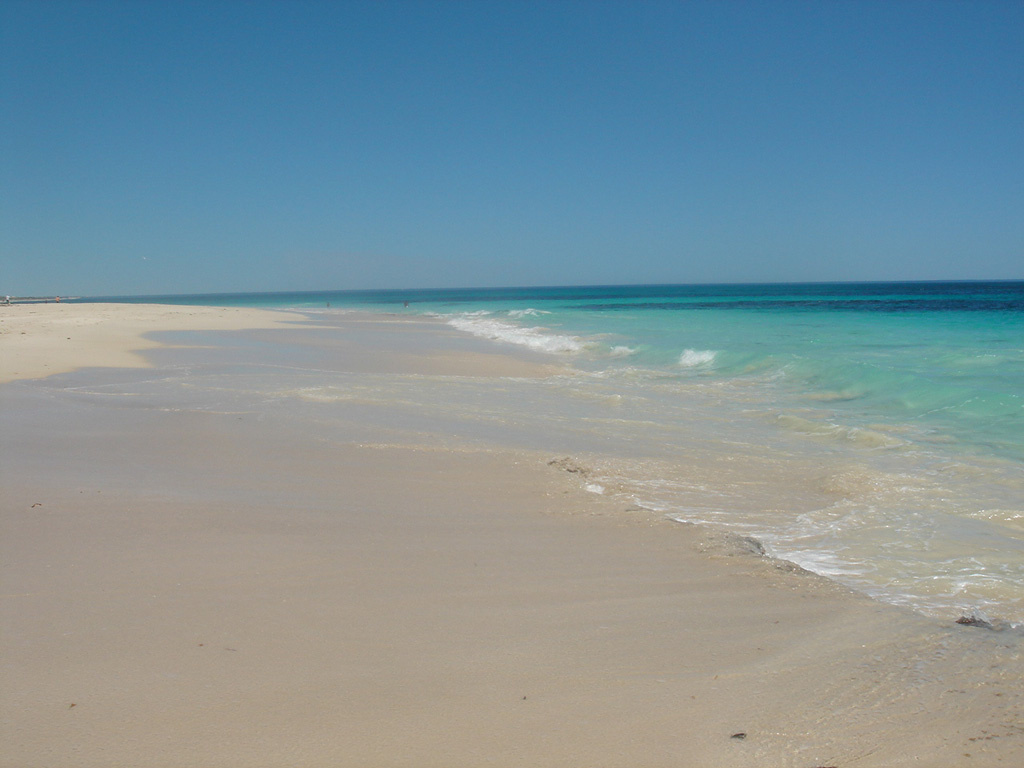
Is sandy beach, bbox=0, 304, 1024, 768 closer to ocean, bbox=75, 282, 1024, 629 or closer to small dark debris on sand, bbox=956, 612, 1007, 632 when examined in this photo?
small dark debris on sand, bbox=956, 612, 1007, 632

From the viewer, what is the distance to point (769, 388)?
1245cm

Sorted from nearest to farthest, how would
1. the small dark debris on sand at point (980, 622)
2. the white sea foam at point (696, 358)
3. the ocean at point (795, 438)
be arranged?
the small dark debris on sand at point (980, 622), the ocean at point (795, 438), the white sea foam at point (696, 358)

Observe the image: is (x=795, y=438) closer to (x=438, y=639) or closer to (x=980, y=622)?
(x=980, y=622)

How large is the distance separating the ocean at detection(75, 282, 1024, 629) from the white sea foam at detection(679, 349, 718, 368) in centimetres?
9

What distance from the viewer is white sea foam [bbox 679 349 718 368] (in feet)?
52.7

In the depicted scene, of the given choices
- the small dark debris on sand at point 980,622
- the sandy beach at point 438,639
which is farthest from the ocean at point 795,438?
the sandy beach at point 438,639

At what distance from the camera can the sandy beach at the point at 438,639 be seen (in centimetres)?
246

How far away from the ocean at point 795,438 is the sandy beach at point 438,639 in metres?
0.54

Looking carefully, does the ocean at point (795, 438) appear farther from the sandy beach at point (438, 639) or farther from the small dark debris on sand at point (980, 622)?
the sandy beach at point (438, 639)

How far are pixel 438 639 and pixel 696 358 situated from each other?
575 inches

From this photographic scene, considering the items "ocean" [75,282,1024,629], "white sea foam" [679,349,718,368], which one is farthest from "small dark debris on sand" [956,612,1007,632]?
"white sea foam" [679,349,718,368]

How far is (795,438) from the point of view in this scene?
26.8 feet

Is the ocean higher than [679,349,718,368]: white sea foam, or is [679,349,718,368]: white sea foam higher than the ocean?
[679,349,718,368]: white sea foam

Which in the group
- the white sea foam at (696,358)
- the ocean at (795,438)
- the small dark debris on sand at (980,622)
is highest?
the white sea foam at (696,358)
